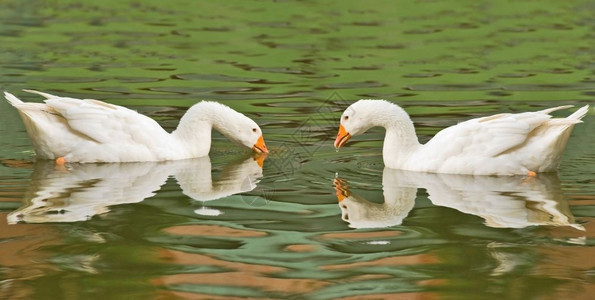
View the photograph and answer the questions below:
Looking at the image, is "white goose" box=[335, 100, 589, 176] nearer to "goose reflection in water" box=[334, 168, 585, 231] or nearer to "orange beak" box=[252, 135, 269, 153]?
"goose reflection in water" box=[334, 168, 585, 231]

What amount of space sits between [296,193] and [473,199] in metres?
1.86

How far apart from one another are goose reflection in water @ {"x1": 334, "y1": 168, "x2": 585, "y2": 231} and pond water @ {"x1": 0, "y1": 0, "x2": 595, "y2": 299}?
0.11ft

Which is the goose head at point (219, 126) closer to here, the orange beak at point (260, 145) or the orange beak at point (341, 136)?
the orange beak at point (260, 145)

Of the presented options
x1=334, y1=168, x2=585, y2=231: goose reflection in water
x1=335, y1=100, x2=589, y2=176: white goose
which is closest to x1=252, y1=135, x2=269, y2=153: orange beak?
x1=334, y1=168, x2=585, y2=231: goose reflection in water

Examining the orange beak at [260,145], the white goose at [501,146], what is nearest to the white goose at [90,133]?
the orange beak at [260,145]

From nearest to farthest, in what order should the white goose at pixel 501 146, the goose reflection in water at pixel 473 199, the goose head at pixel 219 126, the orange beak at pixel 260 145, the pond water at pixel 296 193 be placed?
1. the pond water at pixel 296 193
2. the goose reflection in water at pixel 473 199
3. the white goose at pixel 501 146
4. the goose head at pixel 219 126
5. the orange beak at pixel 260 145

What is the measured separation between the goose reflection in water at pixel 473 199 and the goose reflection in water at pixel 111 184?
1.44 meters

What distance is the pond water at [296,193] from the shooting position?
9.15 meters

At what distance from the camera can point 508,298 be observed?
8.58m

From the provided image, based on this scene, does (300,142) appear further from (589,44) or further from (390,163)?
(589,44)

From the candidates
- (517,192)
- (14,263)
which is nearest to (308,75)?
(517,192)

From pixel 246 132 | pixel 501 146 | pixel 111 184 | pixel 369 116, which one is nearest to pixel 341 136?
pixel 369 116

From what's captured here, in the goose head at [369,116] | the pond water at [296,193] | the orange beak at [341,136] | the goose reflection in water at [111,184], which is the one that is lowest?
the goose reflection in water at [111,184]

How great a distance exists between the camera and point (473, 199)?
1204 centimetres
